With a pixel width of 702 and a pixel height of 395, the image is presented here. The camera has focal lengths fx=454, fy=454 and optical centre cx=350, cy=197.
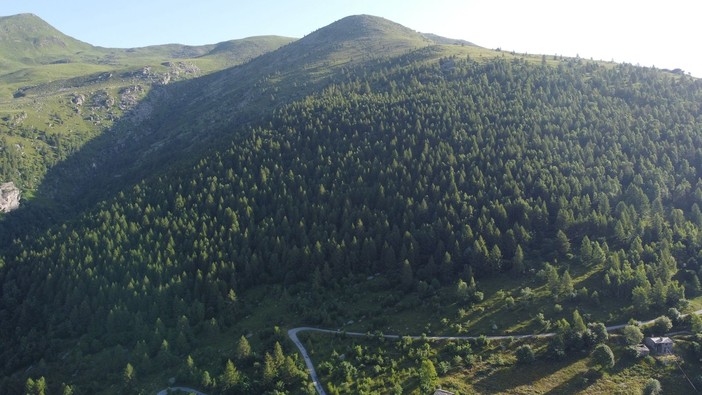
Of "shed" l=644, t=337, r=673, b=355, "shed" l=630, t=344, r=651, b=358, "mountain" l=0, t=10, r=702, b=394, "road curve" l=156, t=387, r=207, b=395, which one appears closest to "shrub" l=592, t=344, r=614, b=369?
"mountain" l=0, t=10, r=702, b=394

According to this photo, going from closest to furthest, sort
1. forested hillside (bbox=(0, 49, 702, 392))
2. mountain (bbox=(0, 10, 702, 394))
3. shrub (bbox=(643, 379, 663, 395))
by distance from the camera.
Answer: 1. shrub (bbox=(643, 379, 663, 395))
2. mountain (bbox=(0, 10, 702, 394))
3. forested hillside (bbox=(0, 49, 702, 392))

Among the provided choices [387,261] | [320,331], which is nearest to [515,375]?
[320,331]

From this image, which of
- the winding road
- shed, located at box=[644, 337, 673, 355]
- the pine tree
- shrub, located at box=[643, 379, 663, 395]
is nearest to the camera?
shrub, located at box=[643, 379, 663, 395]

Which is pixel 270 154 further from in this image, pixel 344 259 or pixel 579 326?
pixel 579 326

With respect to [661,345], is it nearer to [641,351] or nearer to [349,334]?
[641,351]

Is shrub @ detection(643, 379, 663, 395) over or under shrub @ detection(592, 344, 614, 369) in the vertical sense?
under

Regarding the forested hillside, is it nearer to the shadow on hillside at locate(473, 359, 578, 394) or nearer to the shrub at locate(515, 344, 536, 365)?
the shrub at locate(515, 344, 536, 365)

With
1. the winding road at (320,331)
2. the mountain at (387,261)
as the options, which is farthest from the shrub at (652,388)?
the winding road at (320,331)

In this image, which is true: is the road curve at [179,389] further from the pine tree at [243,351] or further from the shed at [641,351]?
the shed at [641,351]
